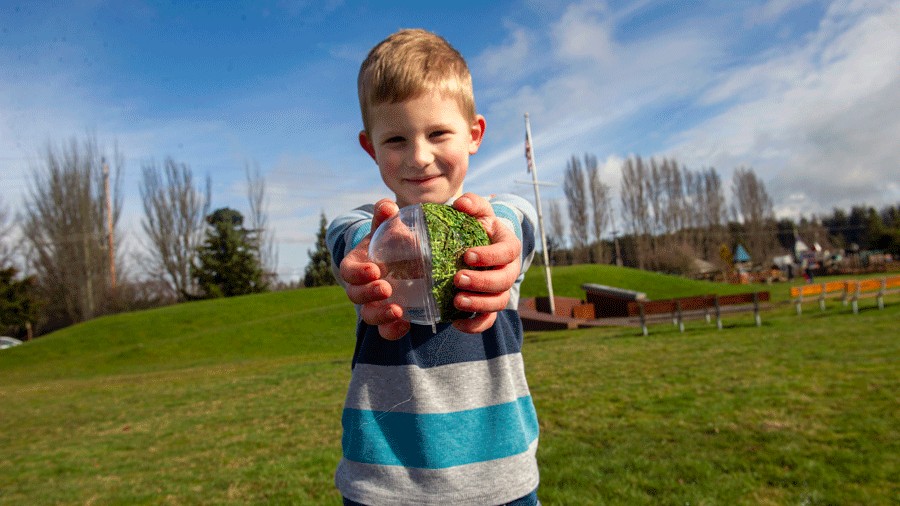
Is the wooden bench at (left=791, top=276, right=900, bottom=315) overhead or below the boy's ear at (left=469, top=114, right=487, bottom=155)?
below

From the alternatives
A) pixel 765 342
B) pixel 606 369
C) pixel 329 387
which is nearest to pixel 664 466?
pixel 606 369

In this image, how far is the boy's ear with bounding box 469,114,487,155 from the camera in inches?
71.2

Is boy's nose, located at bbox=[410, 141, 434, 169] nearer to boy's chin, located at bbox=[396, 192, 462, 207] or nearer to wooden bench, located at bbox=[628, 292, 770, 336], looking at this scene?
boy's chin, located at bbox=[396, 192, 462, 207]

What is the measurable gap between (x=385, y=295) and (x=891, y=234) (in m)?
83.4

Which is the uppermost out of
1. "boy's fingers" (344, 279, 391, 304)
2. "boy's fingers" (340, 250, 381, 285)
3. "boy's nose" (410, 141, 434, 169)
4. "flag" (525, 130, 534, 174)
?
"flag" (525, 130, 534, 174)

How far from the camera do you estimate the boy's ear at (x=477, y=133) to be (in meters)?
1.81

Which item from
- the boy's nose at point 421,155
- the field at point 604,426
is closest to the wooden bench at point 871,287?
the field at point 604,426

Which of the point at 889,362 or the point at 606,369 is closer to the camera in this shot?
the point at 889,362

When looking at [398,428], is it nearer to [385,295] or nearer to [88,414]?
[385,295]

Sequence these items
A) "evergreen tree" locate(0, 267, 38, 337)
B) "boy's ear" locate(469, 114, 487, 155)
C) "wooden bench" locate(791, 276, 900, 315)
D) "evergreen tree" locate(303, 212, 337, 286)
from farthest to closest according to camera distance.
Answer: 1. "evergreen tree" locate(303, 212, 337, 286)
2. "evergreen tree" locate(0, 267, 38, 337)
3. "wooden bench" locate(791, 276, 900, 315)
4. "boy's ear" locate(469, 114, 487, 155)

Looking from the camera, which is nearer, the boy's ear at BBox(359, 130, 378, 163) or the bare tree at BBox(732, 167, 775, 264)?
the boy's ear at BBox(359, 130, 378, 163)

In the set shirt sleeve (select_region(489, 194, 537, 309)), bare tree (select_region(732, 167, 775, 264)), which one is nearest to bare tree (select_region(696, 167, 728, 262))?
bare tree (select_region(732, 167, 775, 264))

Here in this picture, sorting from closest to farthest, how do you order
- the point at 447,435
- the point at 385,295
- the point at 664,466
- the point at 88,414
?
the point at 385,295 → the point at 447,435 → the point at 664,466 → the point at 88,414

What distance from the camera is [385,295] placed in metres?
1.21
